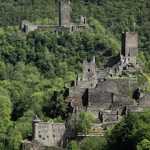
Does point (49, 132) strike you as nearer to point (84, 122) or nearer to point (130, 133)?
point (84, 122)

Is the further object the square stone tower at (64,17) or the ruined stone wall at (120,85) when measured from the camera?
the square stone tower at (64,17)

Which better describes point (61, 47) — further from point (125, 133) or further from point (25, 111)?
point (125, 133)

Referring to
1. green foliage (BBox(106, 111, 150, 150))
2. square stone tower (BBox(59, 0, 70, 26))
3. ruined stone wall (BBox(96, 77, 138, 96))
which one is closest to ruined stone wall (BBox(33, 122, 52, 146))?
ruined stone wall (BBox(96, 77, 138, 96))

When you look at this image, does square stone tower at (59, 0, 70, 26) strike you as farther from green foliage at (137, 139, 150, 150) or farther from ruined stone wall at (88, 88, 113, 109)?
green foliage at (137, 139, 150, 150)

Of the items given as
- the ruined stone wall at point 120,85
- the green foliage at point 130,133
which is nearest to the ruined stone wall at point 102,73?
the ruined stone wall at point 120,85

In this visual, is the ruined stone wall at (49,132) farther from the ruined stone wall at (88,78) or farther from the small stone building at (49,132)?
the ruined stone wall at (88,78)

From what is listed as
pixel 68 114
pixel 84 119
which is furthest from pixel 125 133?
pixel 68 114
